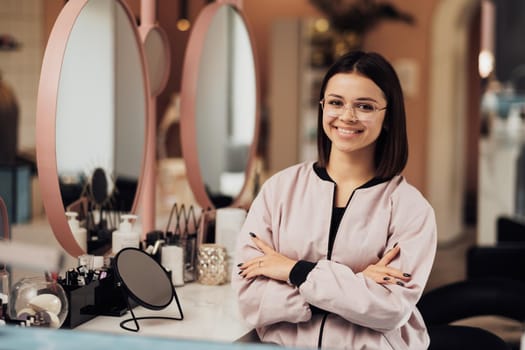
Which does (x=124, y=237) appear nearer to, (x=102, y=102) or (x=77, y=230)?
(x=77, y=230)

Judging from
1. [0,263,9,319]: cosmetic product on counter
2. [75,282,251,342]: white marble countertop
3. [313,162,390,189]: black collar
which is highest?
[313,162,390,189]: black collar

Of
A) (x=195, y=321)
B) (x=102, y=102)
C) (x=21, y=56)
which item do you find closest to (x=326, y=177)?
(x=195, y=321)

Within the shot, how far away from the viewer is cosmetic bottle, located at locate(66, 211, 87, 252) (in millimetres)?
1978

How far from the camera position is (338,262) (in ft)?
5.82

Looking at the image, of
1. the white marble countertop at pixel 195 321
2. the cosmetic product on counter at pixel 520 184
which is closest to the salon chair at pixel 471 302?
the white marble countertop at pixel 195 321

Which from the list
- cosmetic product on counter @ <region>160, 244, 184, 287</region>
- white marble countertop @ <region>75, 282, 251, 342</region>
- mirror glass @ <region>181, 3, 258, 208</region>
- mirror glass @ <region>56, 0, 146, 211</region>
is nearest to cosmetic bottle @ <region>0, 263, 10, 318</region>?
white marble countertop @ <region>75, 282, 251, 342</region>

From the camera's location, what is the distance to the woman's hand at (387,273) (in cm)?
165

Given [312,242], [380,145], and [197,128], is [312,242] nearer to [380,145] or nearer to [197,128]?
[380,145]

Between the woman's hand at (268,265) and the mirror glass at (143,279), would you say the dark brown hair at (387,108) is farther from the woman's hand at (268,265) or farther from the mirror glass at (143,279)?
the mirror glass at (143,279)

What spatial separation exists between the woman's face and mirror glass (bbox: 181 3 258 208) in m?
0.93

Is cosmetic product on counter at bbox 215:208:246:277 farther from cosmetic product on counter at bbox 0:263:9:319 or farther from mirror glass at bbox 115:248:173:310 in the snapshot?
cosmetic product on counter at bbox 0:263:9:319

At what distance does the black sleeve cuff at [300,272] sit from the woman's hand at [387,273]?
12cm

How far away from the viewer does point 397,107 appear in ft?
5.89

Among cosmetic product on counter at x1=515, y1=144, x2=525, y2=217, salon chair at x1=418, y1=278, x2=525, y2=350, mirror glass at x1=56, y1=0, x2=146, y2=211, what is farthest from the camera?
cosmetic product on counter at x1=515, y1=144, x2=525, y2=217
